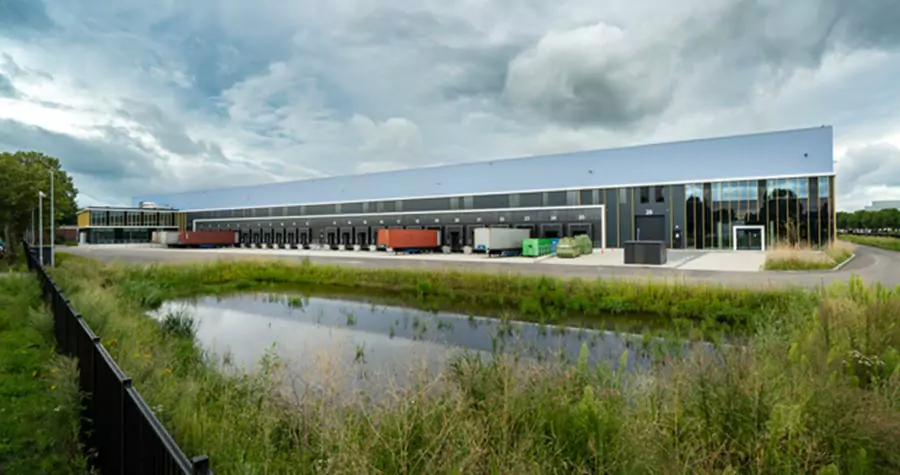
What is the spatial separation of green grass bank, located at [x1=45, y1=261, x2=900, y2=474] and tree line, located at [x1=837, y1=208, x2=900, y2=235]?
116511 millimetres

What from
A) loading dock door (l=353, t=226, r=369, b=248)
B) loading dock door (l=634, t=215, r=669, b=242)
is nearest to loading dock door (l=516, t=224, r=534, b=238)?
loading dock door (l=634, t=215, r=669, b=242)

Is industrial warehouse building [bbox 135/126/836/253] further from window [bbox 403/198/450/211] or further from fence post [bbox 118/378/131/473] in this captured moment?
fence post [bbox 118/378/131/473]

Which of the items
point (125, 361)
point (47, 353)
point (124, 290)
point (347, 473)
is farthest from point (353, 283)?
point (347, 473)

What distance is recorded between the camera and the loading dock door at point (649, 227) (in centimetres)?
4350

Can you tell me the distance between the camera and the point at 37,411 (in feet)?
19.3

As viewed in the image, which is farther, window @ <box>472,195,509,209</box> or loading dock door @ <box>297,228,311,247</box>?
loading dock door @ <box>297,228,311,247</box>

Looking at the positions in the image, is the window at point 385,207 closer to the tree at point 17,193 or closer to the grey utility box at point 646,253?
the tree at point 17,193

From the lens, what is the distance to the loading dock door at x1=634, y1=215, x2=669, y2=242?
143 feet

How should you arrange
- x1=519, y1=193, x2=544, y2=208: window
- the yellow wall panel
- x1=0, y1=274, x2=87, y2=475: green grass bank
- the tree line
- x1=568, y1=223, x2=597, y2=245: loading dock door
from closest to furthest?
x1=0, y1=274, x2=87, y2=475: green grass bank → x1=568, y1=223, x2=597, y2=245: loading dock door → x1=519, y1=193, x2=544, y2=208: window → the yellow wall panel → the tree line

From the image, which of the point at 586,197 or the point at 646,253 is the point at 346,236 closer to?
the point at 586,197

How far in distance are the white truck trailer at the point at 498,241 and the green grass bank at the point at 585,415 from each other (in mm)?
32129

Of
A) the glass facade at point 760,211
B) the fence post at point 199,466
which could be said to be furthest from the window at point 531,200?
the fence post at point 199,466

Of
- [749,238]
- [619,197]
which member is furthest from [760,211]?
[619,197]

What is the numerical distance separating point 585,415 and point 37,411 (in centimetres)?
662
